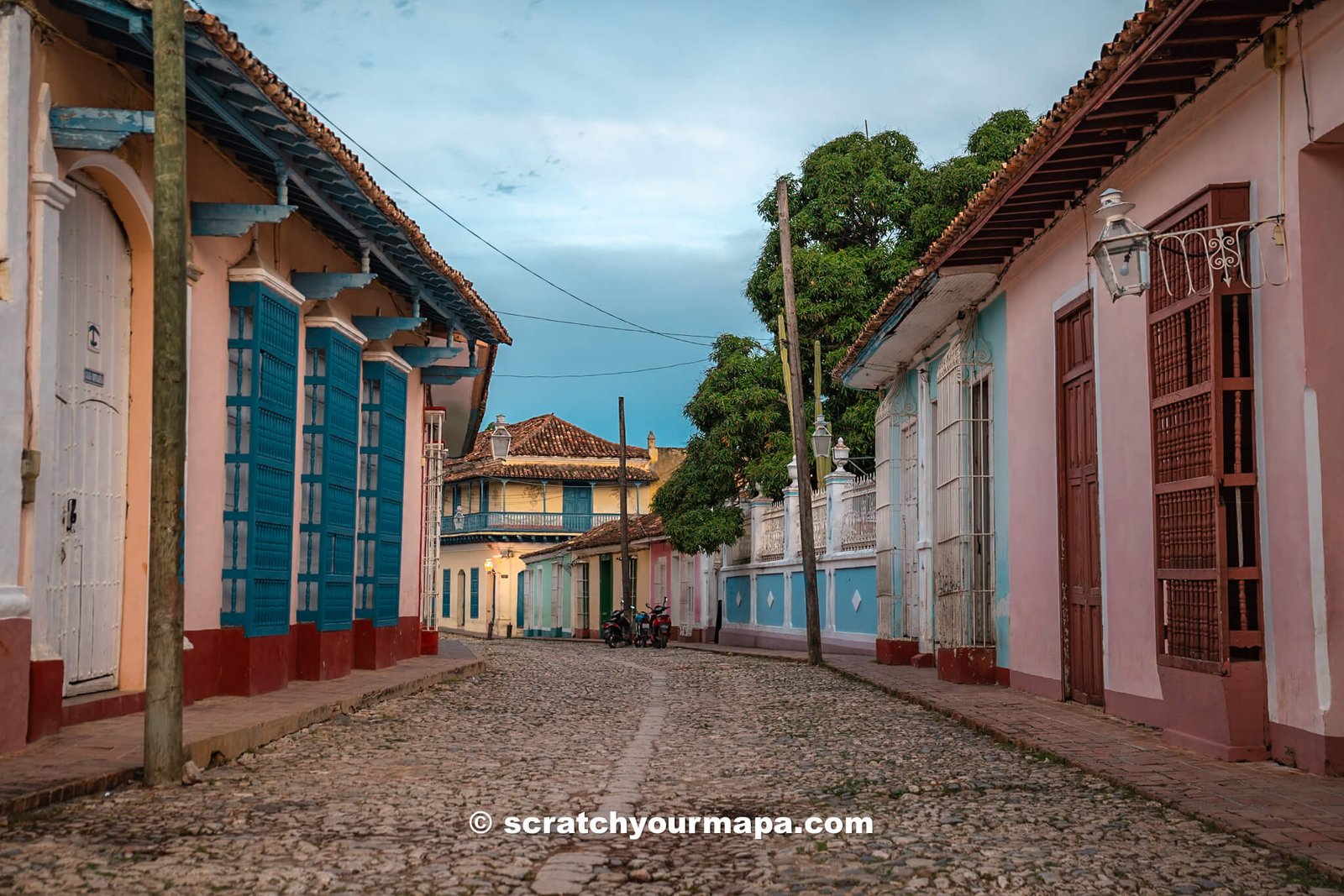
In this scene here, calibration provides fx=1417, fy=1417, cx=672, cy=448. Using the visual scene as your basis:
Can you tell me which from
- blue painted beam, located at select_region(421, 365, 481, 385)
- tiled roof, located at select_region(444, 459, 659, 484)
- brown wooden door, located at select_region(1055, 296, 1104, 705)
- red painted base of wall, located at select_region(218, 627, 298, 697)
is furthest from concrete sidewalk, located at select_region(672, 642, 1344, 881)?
tiled roof, located at select_region(444, 459, 659, 484)

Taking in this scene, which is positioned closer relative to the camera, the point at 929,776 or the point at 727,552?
the point at 929,776

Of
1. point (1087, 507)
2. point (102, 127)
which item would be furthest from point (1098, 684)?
point (102, 127)

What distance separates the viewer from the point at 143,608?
9766 mm

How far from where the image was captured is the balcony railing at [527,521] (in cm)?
5269

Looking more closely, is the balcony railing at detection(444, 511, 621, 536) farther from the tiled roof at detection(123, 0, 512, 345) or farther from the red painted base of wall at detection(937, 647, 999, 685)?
the red painted base of wall at detection(937, 647, 999, 685)

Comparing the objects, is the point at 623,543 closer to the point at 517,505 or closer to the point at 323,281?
the point at 517,505

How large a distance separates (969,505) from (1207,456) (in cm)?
652

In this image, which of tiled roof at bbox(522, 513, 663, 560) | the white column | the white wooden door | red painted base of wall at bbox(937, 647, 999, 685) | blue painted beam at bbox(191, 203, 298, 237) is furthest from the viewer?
tiled roof at bbox(522, 513, 663, 560)

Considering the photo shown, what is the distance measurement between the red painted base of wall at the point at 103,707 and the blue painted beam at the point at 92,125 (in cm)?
321

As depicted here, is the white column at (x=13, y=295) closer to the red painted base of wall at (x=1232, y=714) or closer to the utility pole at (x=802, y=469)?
the red painted base of wall at (x=1232, y=714)

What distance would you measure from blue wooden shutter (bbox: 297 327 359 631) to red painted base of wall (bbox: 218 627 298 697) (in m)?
1.45

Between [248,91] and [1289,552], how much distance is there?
6859 millimetres

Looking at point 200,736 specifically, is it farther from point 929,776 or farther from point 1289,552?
point 1289,552

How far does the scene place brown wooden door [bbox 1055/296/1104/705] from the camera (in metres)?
10.8
